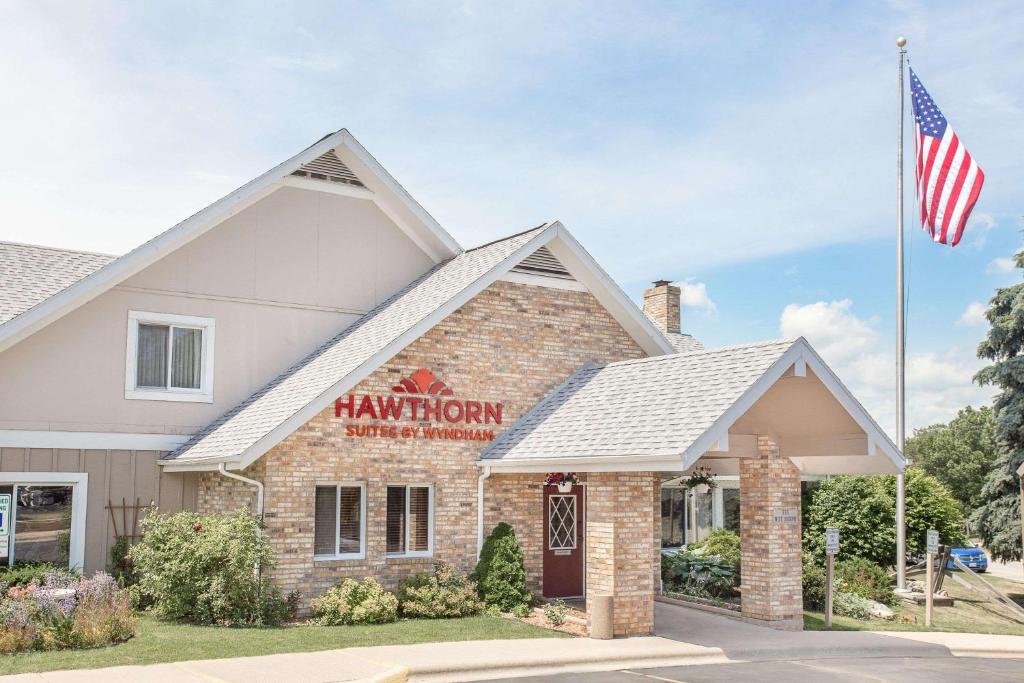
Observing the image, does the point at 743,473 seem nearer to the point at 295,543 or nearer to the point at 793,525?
the point at 793,525

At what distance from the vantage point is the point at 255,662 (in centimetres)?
1331

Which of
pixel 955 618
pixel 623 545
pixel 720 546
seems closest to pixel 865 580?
pixel 955 618

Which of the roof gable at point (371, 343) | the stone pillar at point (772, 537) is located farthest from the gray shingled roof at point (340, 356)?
the stone pillar at point (772, 537)

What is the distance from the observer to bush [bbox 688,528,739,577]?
25781 millimetres

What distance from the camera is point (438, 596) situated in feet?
57.3

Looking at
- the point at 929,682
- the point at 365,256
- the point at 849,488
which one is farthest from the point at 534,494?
the point at 849,488

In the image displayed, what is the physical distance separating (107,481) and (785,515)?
12035 mm

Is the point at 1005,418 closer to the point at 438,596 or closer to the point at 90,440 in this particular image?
the point at 438,596

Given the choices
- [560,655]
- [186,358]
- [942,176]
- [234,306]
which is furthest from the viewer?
[942,176]

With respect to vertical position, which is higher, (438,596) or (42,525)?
(42,525)

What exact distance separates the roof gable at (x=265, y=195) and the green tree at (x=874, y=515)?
40.2ft

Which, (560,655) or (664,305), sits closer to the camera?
(560,655)

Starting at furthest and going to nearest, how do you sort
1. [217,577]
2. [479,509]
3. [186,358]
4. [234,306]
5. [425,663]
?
[234,306] < [186,358] < [479,509] < [217,577] < [425,663]

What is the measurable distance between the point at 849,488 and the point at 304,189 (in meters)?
15.9
